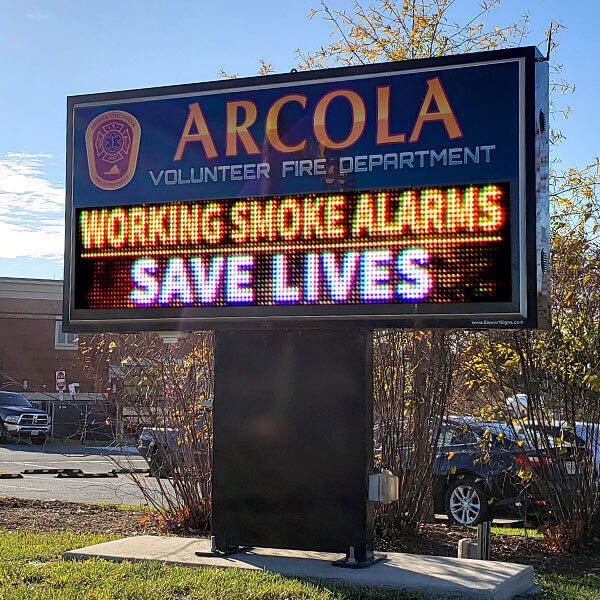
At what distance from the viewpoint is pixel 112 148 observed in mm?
9102

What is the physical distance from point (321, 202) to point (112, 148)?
2.20m

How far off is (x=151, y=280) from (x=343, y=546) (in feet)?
9.12

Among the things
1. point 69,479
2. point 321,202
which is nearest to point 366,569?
point 321,202

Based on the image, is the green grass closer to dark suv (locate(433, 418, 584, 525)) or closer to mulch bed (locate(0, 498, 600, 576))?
mulch bed (locate(0, 498, 600, 576))

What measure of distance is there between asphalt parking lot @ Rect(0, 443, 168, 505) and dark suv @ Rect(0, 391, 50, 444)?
4.52ft

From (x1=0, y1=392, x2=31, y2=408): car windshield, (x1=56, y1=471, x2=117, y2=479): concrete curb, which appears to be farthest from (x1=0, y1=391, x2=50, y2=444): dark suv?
(x1=56, y1=471, x2=117, y2=479): concrete curb

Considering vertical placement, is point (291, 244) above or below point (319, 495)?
above

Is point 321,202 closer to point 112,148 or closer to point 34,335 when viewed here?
point 112,148

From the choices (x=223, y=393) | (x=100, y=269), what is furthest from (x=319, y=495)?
(x=100, y=269)

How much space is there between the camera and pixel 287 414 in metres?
8.66

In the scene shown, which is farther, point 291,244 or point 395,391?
point 395,391

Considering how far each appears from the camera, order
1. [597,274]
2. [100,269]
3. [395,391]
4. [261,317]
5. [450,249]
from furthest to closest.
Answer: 1. [395,391]
2. [597,274]
3. [100,269]
4. [261,317]
5. [450,249]

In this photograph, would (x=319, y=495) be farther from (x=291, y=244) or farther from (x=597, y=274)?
(x=597, y=274)

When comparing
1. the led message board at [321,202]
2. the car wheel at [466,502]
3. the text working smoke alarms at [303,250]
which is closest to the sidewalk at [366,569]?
the led message board at [321,202]
